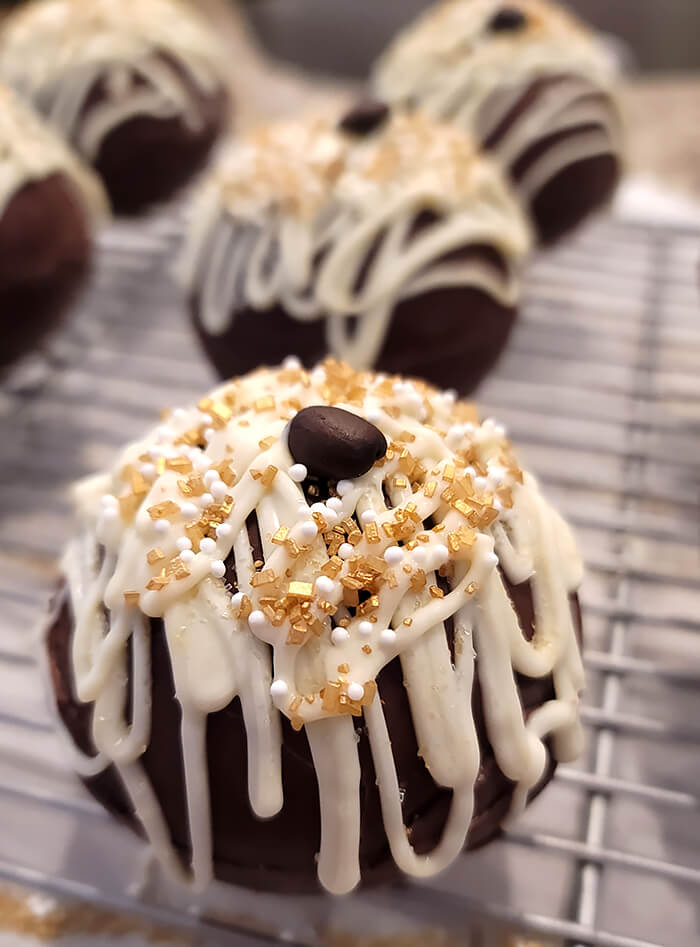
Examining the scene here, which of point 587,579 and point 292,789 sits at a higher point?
point 292,789

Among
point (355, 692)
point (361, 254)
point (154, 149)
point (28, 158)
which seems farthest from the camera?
point (154, 149)

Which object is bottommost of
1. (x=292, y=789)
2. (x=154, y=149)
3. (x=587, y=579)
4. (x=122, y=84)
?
(x=587, y=579)

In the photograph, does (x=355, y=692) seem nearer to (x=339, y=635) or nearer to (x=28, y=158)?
(x=339, y=635)

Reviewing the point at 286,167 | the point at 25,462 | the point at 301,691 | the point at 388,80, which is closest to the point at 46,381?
the point at 25,462

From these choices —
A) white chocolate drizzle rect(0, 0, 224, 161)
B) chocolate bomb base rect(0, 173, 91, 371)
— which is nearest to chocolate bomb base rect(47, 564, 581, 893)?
chocolate bomb base rect(0, 173, 91, 371)

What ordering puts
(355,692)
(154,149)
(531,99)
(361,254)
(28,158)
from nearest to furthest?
(355,692) → (361,254) → (28,158) → (531,99) → (154,149)

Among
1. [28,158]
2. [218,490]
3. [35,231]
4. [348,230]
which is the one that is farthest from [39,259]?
[218,490]

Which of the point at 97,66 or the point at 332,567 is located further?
the point at 97,66

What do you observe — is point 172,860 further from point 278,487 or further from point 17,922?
point 278,487
